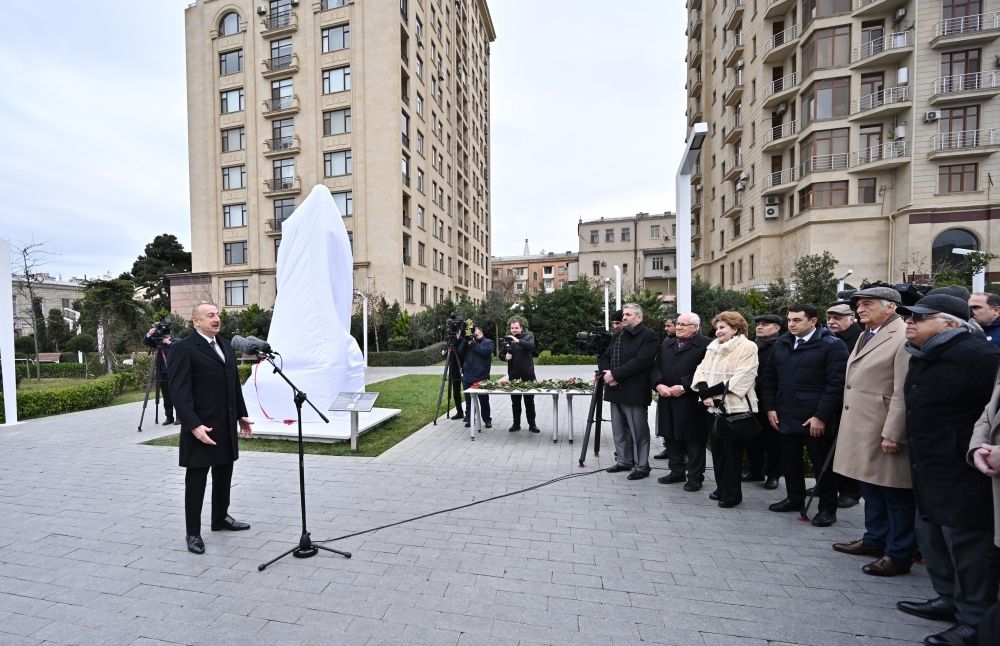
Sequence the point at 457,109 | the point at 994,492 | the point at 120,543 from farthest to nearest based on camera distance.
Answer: the point at 457,109, the point at 120,543, the point at 994,492

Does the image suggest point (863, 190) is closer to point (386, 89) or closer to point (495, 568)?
point (386, 89)

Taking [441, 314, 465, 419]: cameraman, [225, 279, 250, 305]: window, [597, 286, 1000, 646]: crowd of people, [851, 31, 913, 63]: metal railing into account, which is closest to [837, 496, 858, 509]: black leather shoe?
[597, 286, 1000, 646]: crowd of people

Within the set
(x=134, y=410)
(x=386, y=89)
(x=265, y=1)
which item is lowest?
(x=134, y=410)

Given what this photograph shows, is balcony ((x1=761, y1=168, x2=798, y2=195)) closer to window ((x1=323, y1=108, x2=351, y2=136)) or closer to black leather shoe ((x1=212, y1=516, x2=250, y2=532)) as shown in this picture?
window ((x1=323, y1=108, x2=351, y2=136))

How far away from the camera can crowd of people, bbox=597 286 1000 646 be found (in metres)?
2.64

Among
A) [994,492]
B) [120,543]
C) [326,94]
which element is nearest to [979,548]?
[994,492]

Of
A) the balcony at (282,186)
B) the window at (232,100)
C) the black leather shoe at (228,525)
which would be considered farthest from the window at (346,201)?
the black leather shoe at (228,525)

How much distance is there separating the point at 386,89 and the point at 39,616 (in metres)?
32.9

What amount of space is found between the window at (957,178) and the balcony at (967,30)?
6.78 meters

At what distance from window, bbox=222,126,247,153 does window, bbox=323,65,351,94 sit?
781cm

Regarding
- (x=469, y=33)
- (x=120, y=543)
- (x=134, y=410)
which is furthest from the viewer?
(x=469, y=33)

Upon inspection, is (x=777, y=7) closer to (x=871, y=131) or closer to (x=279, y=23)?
(x=871, y=131)

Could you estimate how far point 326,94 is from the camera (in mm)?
31641

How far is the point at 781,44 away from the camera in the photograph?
31.0 meters
